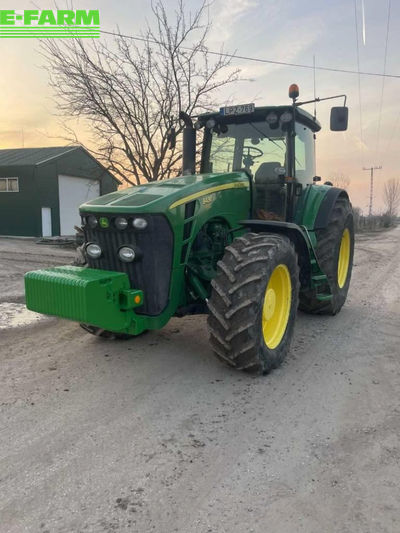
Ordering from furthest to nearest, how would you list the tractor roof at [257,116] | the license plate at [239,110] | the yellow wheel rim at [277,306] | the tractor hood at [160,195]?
the tractor roof at [257,116], the license plate at [239,110], the yellow wheel rim at [277,306], the tractor hood at [160,195]

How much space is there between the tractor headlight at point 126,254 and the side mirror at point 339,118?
3010 mm

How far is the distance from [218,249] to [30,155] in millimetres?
22201

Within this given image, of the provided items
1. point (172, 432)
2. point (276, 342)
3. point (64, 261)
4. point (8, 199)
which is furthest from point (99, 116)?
point (172, 432)

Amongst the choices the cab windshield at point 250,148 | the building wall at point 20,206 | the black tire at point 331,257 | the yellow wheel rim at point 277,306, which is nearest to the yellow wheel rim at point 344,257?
the black tire at point 331,257

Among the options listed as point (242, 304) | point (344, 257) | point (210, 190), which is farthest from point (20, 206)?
point (242, 304)

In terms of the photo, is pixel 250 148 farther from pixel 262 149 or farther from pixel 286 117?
pixel 286 117

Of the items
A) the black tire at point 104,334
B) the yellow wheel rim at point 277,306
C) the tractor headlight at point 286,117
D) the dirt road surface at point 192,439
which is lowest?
the dirt road surface at point 192,439

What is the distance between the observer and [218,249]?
4.55 metres

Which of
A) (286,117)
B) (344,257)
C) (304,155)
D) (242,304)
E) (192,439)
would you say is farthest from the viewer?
(344,257)

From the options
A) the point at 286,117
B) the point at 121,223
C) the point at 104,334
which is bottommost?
the point at 104,334

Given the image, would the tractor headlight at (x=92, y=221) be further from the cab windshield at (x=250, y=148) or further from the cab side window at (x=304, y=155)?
the cab side window at (x=304, y=155)

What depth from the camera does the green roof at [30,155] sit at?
72.9 ft

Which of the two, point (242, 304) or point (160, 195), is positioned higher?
point (160, 195)

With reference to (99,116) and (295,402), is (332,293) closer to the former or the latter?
(295,402)
